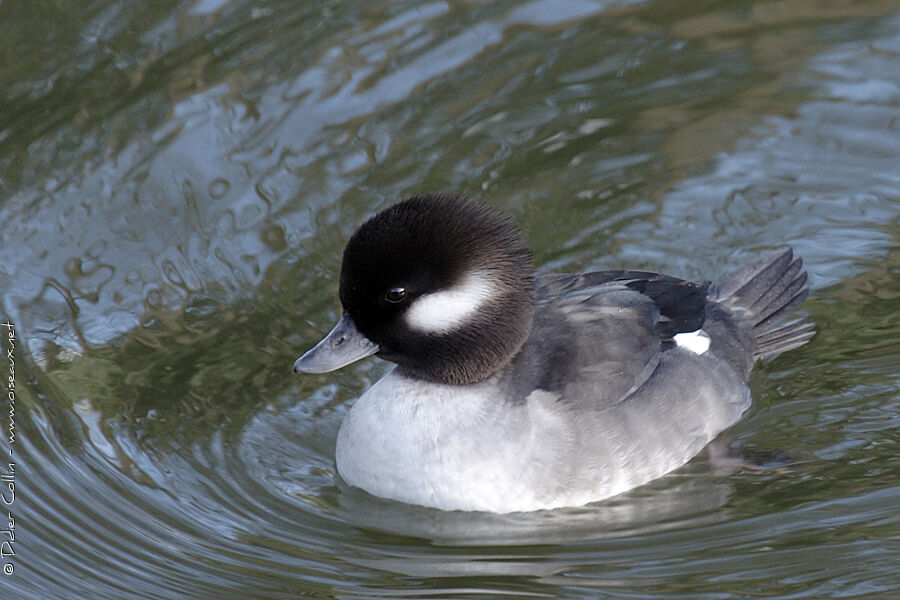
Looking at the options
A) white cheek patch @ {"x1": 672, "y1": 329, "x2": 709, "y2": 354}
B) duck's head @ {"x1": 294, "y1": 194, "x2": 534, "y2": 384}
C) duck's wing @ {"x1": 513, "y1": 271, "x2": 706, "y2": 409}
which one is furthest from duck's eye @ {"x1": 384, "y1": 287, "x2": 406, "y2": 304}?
white cheek patch @ {"x1": 672, "y1": 329, "x2": 709, "y2": 354}

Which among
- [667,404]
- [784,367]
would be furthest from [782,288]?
[667,404]

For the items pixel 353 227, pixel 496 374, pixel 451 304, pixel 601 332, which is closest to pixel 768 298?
pixel 601 332

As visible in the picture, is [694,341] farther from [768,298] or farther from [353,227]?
[353,227]

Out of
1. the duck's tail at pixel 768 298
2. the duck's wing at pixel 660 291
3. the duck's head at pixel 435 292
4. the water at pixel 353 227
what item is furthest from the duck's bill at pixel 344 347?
the duck's tail at pixel 768 298

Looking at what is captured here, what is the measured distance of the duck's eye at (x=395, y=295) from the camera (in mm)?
5574

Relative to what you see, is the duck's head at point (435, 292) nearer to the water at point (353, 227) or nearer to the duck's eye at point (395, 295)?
the duck's eye at point (395, 295)

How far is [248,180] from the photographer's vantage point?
824 centimetres

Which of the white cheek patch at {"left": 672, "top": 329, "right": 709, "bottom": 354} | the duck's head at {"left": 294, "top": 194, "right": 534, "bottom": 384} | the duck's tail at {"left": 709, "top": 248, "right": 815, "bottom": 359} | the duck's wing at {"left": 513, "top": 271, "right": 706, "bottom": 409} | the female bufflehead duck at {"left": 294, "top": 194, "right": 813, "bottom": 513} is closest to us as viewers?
the duck's head at {"left": 294, "top": 194, "right": 534, "bottom": 384}

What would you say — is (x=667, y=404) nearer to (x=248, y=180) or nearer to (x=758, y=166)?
(x=758, y=166)

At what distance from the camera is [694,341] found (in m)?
6.71

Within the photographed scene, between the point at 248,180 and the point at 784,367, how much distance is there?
3544 millimetres

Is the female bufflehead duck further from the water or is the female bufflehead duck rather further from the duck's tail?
the duck's tail

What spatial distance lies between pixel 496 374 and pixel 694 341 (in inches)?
49.4

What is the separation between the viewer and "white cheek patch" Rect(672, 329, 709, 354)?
21.8 feet
